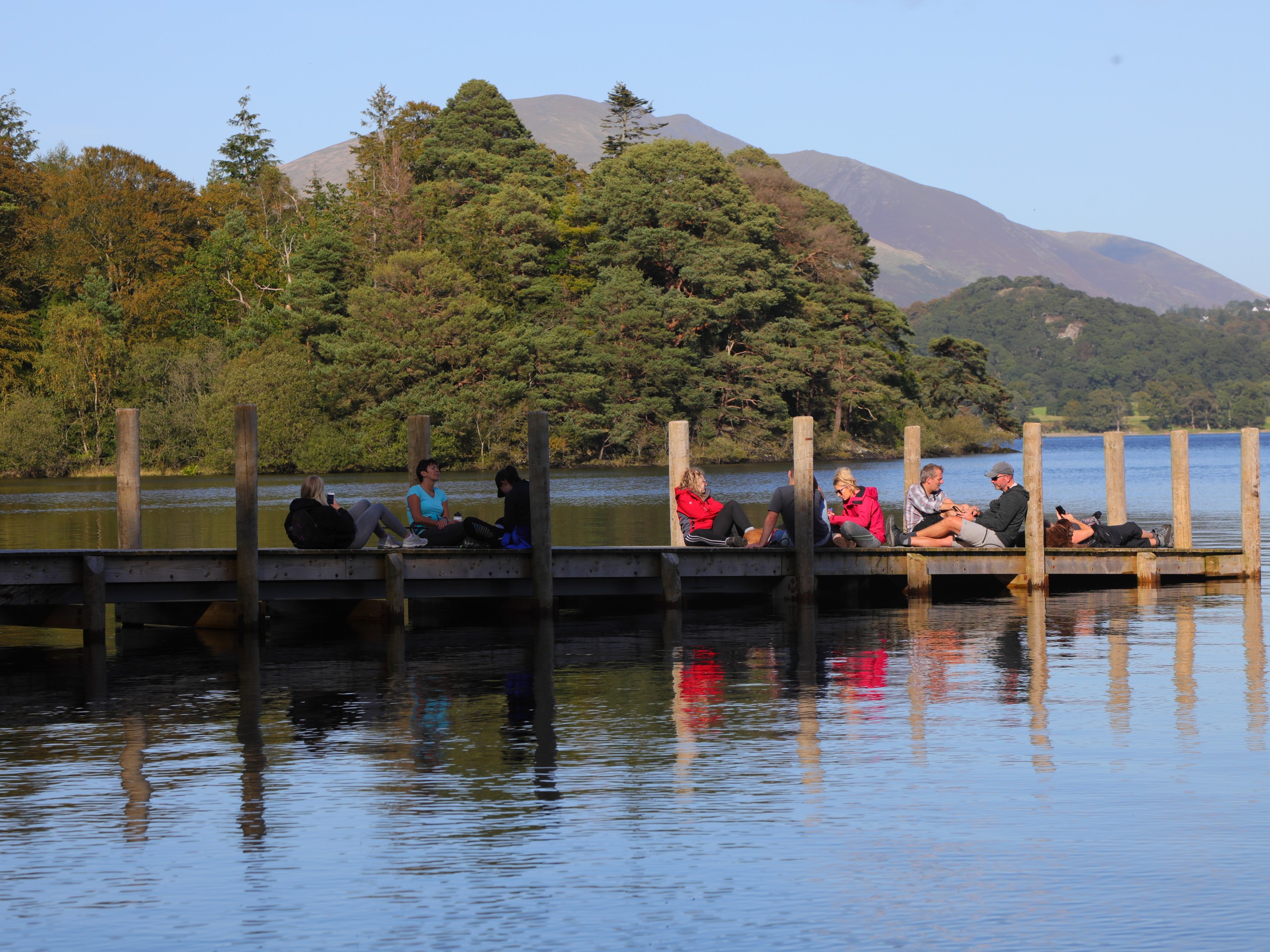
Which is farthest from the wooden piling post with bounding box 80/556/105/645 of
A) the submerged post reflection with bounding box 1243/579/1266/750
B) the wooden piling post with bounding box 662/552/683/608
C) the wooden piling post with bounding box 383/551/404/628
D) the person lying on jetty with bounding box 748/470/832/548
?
the submerged post reflection with bounding box 1243/579/1266/750

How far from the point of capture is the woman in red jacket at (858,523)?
59.0 ft

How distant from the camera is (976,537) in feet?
59.2

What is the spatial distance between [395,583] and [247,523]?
174 cm

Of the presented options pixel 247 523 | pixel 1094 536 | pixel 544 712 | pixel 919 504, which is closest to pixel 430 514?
pixel 247 523

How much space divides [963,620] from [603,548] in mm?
4412

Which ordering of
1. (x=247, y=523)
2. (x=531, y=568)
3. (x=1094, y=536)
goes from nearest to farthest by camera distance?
(x=247, y=523) < (x=531, y=568) < (x=1094, y=536)

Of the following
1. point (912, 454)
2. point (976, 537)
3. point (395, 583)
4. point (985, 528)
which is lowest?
point (395, 583)

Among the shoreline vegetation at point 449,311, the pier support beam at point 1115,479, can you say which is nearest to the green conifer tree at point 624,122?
the shoreline vegetation at point 449,311

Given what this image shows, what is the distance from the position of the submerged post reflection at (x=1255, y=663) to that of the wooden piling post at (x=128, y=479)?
458 inches

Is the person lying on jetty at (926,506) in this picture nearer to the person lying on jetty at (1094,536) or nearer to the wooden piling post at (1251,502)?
the person lying on jetty at (1094,536)

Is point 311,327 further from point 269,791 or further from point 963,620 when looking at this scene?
point 269,791

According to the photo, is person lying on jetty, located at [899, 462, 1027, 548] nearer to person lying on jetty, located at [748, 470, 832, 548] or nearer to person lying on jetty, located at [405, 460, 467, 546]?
person lying on jetty, located at [748, 470, 832, 548]

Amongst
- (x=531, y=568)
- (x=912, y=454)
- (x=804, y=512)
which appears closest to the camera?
(x=531, y=568)

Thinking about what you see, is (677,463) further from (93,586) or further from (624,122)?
(624,122)
